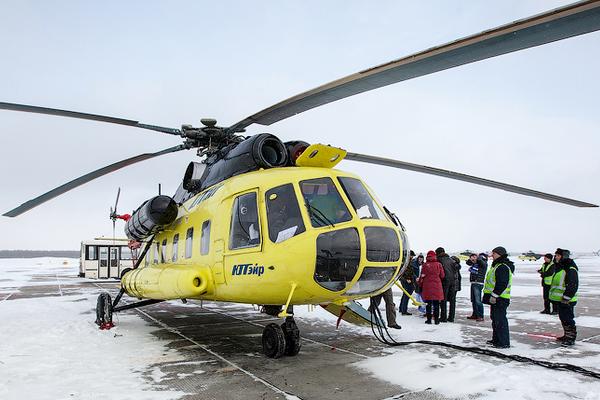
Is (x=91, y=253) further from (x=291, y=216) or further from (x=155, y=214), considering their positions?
(x=291, y=216)

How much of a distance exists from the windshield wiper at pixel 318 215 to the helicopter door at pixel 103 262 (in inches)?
1002

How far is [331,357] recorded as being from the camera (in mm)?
6520

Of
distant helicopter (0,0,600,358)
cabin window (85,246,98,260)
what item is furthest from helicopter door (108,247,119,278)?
distant helicopter (0,0,600,358)

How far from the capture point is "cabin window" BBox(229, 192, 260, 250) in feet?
19.4

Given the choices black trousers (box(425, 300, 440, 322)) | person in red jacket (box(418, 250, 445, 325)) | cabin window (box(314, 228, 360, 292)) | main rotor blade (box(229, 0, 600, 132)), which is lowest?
black trousers (box(425, 300, 440, 322))

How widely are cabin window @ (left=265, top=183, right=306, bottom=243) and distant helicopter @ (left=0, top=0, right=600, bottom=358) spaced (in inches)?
0.6

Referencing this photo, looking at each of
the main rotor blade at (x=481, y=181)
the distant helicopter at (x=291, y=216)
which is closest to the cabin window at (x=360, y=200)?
the distant helicopter at (x=291, y=216)

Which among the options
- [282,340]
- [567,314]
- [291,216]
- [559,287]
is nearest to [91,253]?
[282,340]

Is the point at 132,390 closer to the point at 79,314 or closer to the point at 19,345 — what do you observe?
the point at 19,345

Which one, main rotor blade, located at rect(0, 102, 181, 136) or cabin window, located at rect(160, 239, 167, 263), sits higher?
main rotor blade, located at rect(0, 102, 181, 136)

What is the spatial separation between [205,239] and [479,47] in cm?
489

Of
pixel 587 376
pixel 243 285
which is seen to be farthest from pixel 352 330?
pixel 587 376

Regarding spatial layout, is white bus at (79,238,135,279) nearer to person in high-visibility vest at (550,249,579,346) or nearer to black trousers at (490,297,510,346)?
black trousers at (490,297,510,346)

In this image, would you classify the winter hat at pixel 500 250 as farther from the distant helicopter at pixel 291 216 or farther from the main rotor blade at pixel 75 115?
the main rotor blade at pixel 75 115
